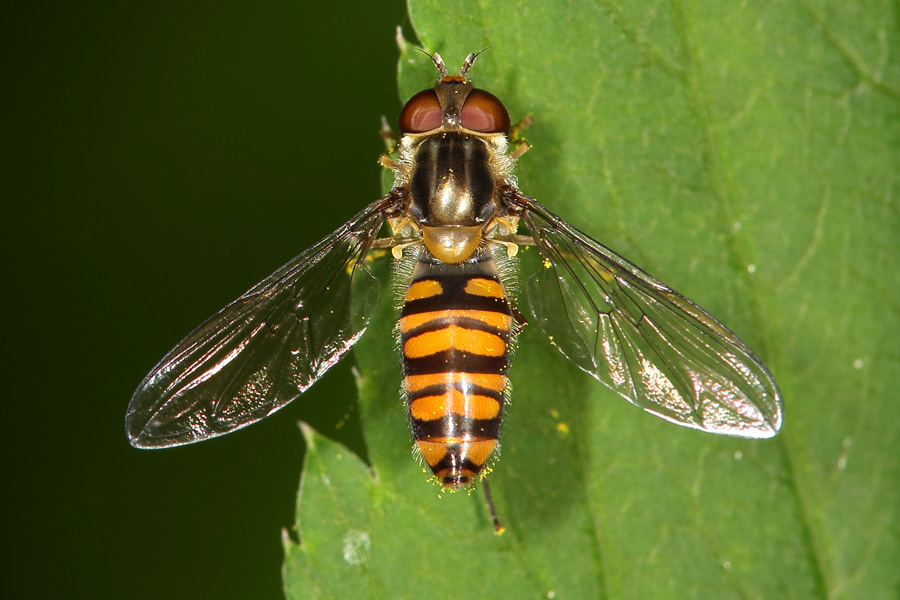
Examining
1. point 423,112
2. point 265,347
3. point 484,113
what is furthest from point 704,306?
point 265,347

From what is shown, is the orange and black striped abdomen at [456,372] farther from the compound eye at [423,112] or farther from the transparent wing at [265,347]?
the compound eye at [423,112]

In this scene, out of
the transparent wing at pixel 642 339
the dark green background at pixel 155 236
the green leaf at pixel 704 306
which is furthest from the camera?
the dark green background at pixel 155 236

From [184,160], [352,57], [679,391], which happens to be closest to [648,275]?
[679,391]

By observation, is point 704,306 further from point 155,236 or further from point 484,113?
point 155,236

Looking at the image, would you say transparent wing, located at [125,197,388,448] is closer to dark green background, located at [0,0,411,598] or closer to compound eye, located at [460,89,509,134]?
compound eye, located at [460,89,509,134]

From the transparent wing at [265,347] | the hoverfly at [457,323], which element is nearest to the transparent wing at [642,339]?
the hoverfly at [457,323]

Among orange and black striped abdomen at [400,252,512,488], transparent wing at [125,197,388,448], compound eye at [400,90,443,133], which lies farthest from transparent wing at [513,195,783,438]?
transparent wing at [125,197,388,448]
